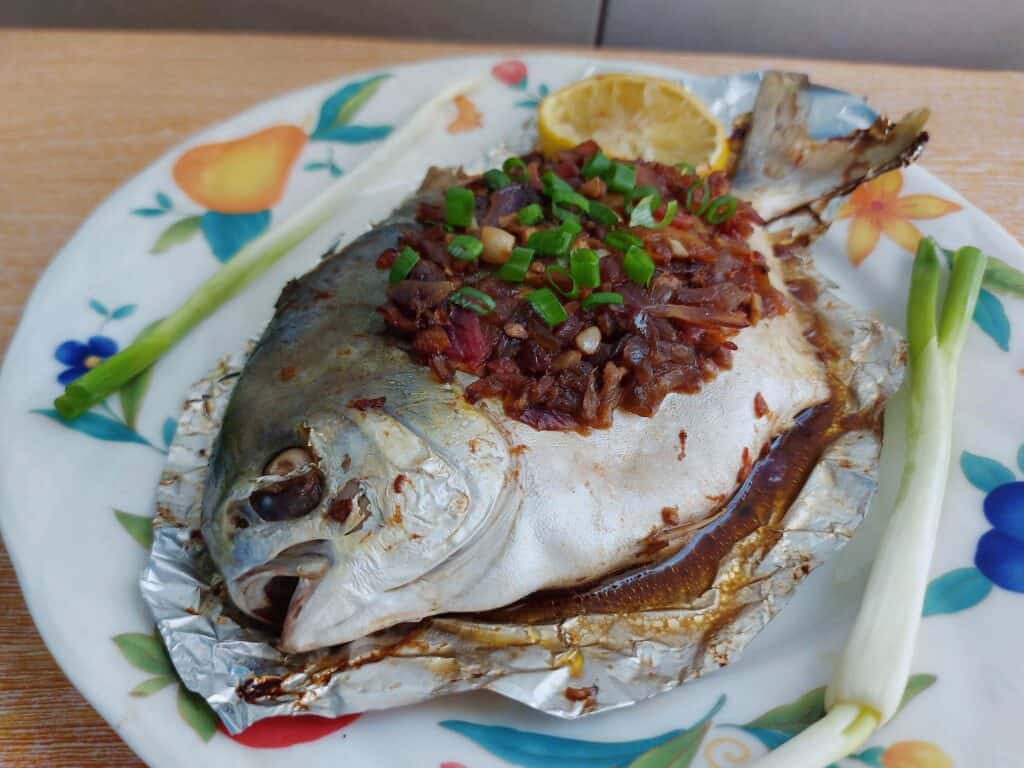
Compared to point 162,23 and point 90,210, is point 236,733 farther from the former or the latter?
point 162,23

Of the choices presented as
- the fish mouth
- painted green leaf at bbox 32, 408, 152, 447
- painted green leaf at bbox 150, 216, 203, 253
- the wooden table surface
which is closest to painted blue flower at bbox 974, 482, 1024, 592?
the wooden table surface

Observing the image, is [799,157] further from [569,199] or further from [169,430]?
[169,430]

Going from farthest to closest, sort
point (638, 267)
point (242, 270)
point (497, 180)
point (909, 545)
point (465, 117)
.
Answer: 1. point (465, 117)
2. point (242, 270)
3. point (497, 180)
4. point (638, 267)
5. point (909, 545)

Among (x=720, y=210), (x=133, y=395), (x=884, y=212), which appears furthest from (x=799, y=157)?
(x=133, y=395)

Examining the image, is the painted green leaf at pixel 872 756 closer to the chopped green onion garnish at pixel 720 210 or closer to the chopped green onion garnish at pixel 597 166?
the chopped green onion garnish at pixel 720 210

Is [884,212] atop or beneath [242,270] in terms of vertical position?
atop

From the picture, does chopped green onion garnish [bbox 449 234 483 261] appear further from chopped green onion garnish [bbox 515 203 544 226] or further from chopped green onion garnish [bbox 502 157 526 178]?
chopped green onion garnish [bbox 502 157 526 178]
